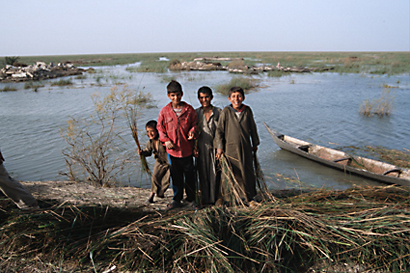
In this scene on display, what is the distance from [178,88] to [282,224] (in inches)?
67.7

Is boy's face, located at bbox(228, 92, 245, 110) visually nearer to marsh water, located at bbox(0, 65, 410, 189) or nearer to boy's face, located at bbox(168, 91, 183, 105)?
boy's face, located at bbox(168, 91, 183, 105)

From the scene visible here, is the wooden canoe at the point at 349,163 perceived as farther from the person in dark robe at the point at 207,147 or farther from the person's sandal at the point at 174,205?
the person's sandal at the point at 174,205

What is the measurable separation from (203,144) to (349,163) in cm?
457

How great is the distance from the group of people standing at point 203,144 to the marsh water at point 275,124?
93 cm

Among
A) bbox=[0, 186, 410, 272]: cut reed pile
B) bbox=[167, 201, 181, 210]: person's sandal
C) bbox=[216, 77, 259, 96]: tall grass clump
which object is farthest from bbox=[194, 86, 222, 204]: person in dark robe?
bbox=[216, 77, 259, 96]: tall grass clump

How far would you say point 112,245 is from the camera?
2.15m

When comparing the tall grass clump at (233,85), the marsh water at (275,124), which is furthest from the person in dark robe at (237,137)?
the tall grass clump at (233,85)

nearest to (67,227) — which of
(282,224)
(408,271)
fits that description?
(282,224)

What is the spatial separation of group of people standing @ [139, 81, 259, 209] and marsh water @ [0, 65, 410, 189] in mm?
929

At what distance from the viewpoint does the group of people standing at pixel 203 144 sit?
2.93 m

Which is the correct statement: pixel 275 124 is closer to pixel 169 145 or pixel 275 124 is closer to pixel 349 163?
pixel 349 163

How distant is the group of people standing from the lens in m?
2.93

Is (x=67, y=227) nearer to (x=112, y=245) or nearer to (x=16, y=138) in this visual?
(x=112, y=245)

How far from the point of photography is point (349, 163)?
6.10m
